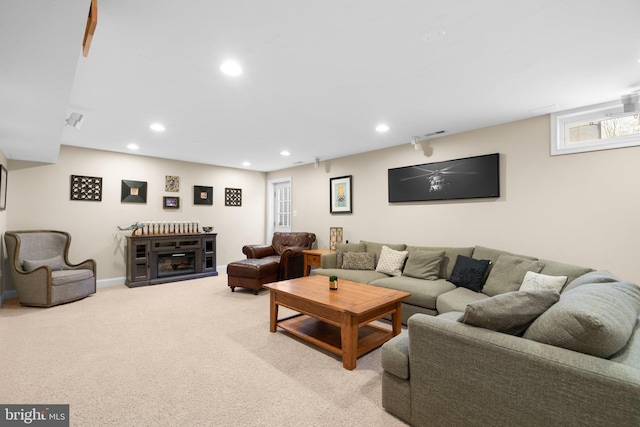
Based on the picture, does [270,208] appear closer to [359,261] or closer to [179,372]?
[359,261]

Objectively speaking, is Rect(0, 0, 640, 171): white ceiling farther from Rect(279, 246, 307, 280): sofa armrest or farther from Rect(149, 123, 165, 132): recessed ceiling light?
Rect(279, 246, 307, 280): sofa armrest

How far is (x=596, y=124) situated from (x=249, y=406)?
4.31m

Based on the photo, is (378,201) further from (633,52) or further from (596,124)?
(633,52)

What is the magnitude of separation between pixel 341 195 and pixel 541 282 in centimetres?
352

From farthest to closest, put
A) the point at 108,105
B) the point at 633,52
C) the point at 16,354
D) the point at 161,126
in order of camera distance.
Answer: the point at 161,126
the point at 108,105
the point at 16,354
the point at 633,52

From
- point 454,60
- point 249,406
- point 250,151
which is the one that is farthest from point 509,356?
point 250,151

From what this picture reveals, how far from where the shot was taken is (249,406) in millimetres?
1903

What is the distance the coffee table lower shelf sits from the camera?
2.63 meters

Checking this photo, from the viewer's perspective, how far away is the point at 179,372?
232 cm

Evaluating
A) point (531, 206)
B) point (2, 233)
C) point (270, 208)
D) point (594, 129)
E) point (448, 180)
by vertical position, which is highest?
point (594, 129)

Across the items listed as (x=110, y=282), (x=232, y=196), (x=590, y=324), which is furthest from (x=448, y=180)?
(x=110, y=282)

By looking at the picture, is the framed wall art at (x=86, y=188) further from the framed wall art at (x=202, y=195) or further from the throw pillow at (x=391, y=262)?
the throw pillow at (x=391, y=262)

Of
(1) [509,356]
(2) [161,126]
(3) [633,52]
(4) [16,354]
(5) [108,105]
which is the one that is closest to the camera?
(1) [509,356]

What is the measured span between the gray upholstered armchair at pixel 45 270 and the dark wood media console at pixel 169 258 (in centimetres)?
63
